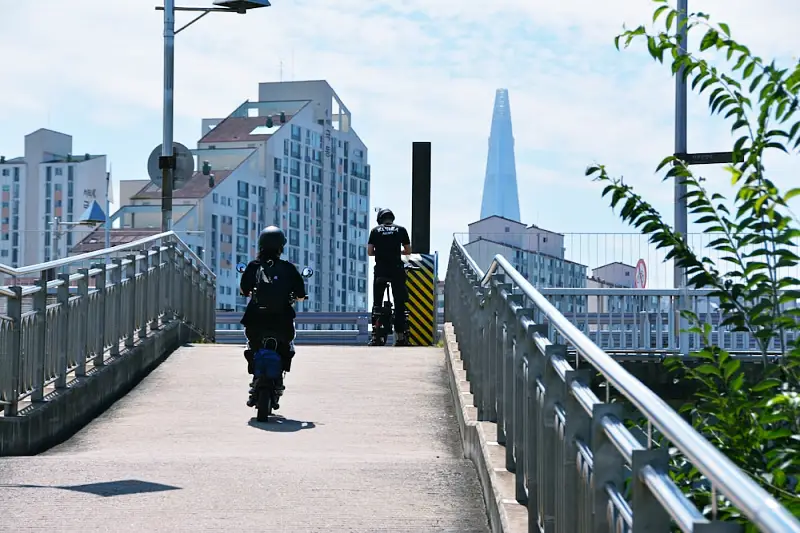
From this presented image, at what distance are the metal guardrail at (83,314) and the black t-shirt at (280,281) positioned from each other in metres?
1.42

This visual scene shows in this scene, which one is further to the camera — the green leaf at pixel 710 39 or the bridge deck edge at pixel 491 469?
the bridge deck edge at pixel 491 469

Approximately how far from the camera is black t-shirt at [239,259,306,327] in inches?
471

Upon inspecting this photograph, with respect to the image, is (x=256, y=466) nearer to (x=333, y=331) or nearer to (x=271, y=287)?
(x=271, y=287)

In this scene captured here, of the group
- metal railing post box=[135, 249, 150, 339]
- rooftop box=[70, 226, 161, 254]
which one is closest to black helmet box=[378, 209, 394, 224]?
metal railing post box=[135, 249, 150, 339]

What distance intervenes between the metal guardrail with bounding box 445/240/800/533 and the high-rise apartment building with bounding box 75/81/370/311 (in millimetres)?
92231

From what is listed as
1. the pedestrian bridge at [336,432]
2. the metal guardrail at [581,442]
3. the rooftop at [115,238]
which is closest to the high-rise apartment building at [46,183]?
the rooftop at [115,238]

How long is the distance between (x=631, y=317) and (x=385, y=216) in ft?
19.4

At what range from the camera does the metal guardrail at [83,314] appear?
10.2 m

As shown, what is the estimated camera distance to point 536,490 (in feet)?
19.2

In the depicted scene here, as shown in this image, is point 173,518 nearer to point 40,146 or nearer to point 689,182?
point 689,182

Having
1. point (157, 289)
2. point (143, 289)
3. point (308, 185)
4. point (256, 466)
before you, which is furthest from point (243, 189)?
point (256, 466)

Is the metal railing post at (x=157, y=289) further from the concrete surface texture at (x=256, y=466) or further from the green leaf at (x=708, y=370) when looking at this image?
the green leaf at (x=708, y=370)

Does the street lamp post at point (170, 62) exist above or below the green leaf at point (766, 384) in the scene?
above

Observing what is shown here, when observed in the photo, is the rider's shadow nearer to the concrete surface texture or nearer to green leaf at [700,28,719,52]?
the concrete surface texture
